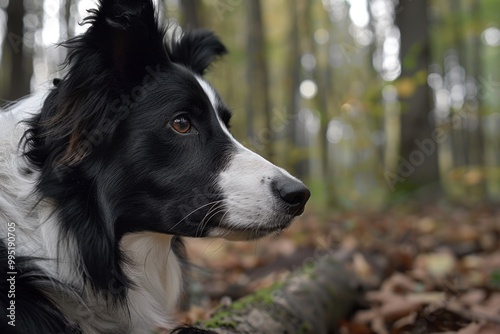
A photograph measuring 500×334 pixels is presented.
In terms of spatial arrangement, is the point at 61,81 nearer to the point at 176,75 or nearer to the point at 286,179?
the point at 176,75

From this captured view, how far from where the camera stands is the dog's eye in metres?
3.21

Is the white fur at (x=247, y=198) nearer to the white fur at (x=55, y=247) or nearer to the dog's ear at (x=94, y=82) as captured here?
the white fur at (x=55, y=247)

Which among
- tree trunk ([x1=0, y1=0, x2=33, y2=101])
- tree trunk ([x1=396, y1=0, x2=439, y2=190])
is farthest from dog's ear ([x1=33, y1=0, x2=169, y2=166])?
tree trunk ([x1=396, y1=0, x2=439, y2=190])

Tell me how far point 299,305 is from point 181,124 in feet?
5.55

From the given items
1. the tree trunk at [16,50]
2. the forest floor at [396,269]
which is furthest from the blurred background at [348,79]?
the forest floor at [396,269]

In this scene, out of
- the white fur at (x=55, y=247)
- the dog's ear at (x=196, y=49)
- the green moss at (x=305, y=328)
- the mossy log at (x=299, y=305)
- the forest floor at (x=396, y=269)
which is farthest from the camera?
the forest floor at (x=396, y=269)

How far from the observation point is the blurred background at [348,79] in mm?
10203

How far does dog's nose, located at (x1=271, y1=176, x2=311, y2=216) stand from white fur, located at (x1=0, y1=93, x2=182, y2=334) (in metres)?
0.86

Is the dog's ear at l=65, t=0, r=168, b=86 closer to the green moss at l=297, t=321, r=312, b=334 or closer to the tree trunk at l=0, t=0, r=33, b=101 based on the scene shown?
the green moss at l=297, t=321, r=312, b=334

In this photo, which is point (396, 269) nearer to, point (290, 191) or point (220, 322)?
point (220, 322)

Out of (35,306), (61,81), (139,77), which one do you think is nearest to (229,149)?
(139,77)

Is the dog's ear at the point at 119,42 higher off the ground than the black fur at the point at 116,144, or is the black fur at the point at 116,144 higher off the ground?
the dog's ear at the point at 119,42

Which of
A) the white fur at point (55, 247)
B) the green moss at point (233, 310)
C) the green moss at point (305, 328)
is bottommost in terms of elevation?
the green moss at point (305, 328)

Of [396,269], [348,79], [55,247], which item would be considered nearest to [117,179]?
[55,247]
